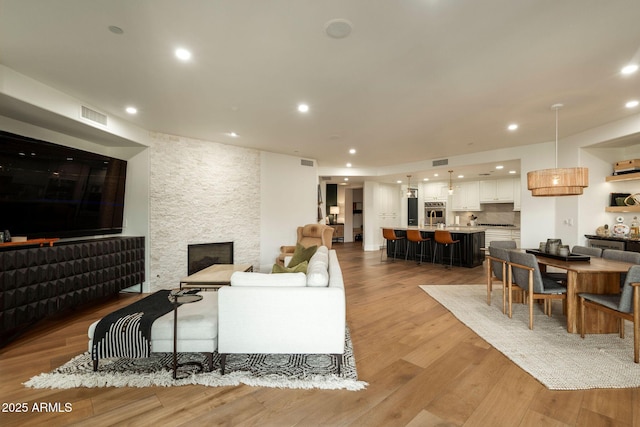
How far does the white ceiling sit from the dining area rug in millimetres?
2733

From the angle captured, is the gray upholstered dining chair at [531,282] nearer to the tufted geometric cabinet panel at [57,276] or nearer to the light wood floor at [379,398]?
the light wood floor at [379,398]

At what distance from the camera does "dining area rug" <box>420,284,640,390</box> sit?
84.5 inches

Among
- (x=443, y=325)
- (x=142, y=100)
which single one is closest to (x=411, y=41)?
(x=443, y=325)

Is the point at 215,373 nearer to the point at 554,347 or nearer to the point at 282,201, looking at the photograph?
the point at 554,347

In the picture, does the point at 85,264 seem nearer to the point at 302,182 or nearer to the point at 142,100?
the point at 142,100


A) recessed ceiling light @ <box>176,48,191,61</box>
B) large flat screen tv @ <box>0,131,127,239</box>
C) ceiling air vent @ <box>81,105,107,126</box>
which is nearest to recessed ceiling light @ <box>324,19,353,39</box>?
recessed ceiling light @ <box>176,48,191,61</box>

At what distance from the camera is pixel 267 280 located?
2.31 meters

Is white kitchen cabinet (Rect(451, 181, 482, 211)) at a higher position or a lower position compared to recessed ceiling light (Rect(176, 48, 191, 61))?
lower

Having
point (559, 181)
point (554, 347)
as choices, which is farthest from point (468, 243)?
point (554, 347)

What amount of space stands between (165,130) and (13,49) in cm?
232

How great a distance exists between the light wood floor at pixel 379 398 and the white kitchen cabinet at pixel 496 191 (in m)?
7.12

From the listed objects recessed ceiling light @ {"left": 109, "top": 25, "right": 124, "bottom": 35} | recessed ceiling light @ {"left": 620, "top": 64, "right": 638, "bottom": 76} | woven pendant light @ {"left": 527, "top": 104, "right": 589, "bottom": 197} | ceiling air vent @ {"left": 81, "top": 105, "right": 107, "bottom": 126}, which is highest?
recessed ceiling light @ {"left": 620, "top": 64, "right": 638, "bottom": 76}

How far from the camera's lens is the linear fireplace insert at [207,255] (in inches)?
204

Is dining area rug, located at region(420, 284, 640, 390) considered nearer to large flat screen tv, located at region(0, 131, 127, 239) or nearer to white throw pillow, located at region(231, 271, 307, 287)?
white throw pillow, located at region(231, 271, 307, 287)
